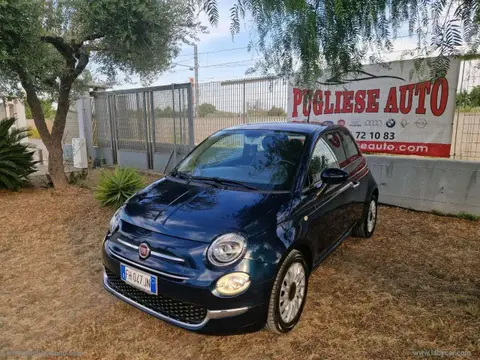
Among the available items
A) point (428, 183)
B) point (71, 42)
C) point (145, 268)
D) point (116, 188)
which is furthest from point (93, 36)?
point (428, 183)

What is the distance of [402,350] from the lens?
8.59ft

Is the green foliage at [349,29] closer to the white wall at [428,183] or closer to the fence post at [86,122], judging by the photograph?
the white wall at [428,183]

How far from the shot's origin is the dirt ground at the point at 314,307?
2.67 metres

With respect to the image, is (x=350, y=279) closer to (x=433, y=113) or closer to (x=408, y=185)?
(x=408, y=185)

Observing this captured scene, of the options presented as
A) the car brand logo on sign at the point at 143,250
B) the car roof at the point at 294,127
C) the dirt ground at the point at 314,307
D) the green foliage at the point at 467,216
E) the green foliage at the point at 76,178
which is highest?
the car roof at the point at 294,127

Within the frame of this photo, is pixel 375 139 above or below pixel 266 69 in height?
below

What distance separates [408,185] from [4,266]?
606cm

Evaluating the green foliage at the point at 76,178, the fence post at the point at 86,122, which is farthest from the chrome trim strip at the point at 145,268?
the fence post at the point at 86,122

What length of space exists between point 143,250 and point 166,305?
431 mm

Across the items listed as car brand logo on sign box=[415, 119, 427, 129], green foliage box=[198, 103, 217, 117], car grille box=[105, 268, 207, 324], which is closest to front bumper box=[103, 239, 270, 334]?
car grille box=[105, 268, 207, 324]

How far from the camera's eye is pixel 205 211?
280 centimetres

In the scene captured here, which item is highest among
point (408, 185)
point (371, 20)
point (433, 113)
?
point (371, 20)

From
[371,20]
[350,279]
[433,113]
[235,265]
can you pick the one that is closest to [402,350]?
[350,279]

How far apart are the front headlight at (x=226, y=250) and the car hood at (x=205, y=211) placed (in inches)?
2.3
